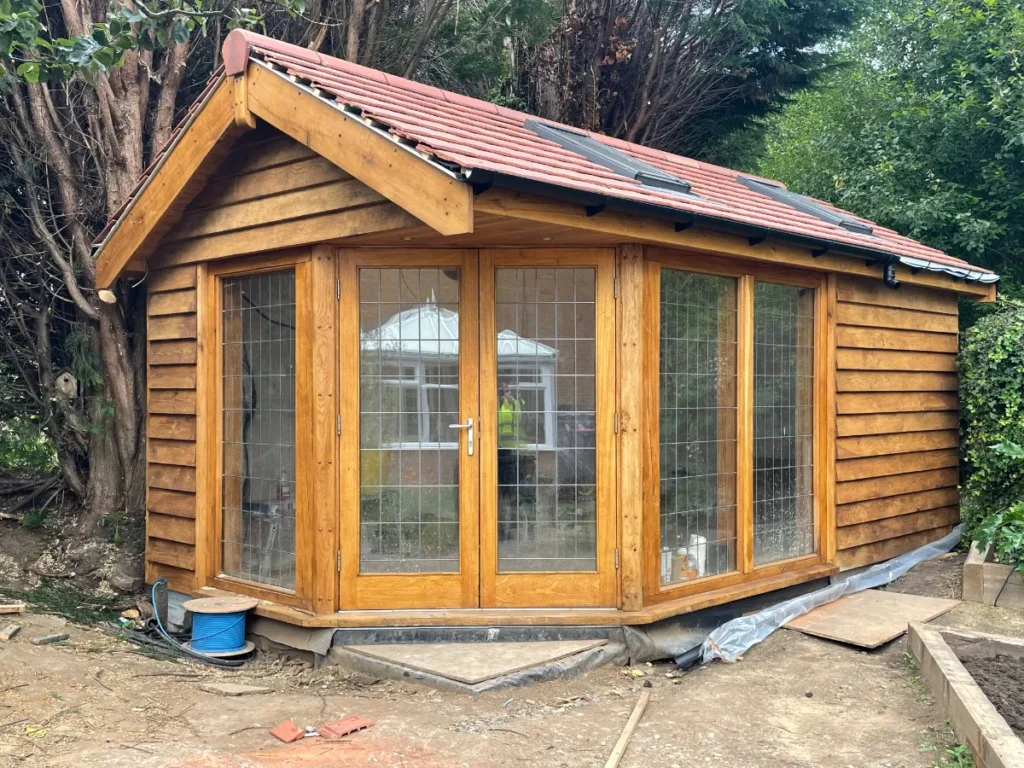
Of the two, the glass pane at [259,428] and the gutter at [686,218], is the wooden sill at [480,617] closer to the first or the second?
the glass pane at [259,428]

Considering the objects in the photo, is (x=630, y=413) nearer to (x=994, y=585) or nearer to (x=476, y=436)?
(x=476, y=436)

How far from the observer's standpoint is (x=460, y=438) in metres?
5.20

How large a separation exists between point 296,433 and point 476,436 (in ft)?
3.70

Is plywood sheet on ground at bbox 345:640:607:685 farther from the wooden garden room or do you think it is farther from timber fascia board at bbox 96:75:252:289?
timber fascia board at bbox 96:75:252:289

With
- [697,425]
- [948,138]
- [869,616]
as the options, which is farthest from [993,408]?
[948,138]

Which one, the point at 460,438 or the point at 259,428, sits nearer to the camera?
the point at 460,438

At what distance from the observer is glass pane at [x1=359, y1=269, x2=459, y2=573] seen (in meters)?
5.21

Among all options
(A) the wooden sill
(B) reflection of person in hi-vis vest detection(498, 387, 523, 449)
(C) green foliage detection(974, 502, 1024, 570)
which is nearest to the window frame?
(A) the wooden sill

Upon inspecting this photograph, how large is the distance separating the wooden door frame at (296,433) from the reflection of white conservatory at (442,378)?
1.78 ft

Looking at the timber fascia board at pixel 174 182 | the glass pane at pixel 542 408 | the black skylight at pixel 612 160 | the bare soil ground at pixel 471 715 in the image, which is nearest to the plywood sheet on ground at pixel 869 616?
the bare soil ground at pixel 471 715

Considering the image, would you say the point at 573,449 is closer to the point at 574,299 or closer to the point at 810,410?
the point at 574,299

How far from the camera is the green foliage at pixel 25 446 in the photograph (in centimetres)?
767

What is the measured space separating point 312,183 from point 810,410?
3931 mm

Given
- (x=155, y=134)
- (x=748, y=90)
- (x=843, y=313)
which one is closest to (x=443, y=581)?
(x=843, y=313)
